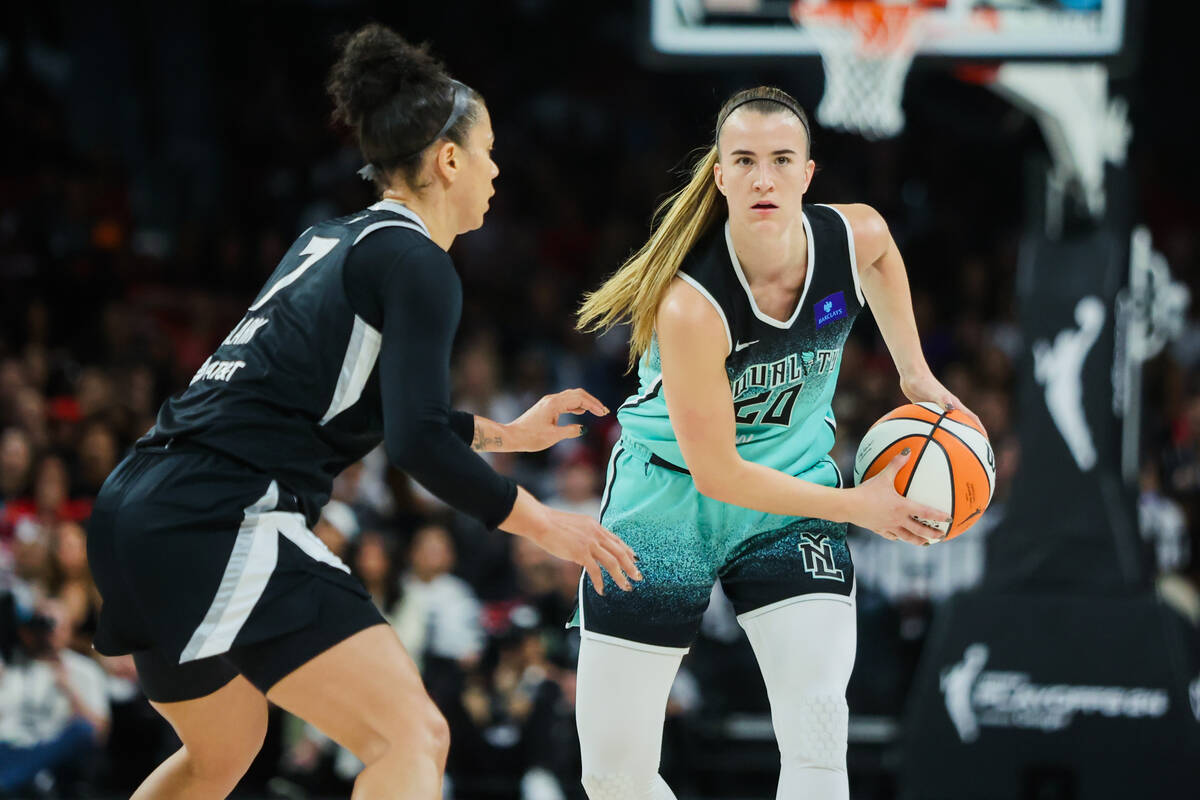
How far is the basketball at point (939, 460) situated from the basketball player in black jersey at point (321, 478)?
825 mm

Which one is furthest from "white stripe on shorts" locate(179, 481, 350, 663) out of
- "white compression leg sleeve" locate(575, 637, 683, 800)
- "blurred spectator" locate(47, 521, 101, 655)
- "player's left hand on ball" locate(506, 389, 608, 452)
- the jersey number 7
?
"blurred spectator" locate(47, 521, 101, 655)

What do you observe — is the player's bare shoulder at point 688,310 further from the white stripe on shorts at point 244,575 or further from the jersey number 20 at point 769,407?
the white stripe on shorts at point 244,575

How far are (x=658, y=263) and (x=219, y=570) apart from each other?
4.47 ft

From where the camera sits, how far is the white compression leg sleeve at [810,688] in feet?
11.8

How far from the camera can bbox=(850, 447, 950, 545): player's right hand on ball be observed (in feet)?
11.8

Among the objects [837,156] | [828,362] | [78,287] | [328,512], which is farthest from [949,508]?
[837,156]

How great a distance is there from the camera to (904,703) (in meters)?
7.70

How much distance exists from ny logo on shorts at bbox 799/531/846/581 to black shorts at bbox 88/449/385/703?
1.18 metres

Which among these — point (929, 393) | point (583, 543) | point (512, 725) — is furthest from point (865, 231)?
point (512, 725)

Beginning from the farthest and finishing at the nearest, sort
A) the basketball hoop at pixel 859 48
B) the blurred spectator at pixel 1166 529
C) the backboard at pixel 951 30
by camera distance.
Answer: the blurred spectator at pixel 1166 529 → the basketball hoop at pixel 859 48 → the backboard at pixel 951 30

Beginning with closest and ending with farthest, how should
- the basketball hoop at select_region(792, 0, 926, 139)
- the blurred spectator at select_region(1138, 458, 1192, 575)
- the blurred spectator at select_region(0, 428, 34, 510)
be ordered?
1. the basketball hoop at select_region(792, 0, 926, 139)
2. the blurred spectator at select_region(0, 428, 34, 510)
3. the blurred spectator at select_region(1138, 458, 1192, 575)

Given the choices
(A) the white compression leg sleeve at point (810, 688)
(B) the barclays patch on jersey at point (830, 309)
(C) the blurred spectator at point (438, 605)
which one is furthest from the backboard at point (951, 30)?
(A) the white compression leg sleeve at point (810, 688)

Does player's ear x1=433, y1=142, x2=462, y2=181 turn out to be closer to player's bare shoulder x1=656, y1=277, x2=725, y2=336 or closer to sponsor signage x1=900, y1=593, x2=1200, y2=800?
player's bare shoulder x1=656, y1=277, x2=725, y2=336

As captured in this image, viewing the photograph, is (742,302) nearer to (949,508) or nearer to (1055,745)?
(949,508)
